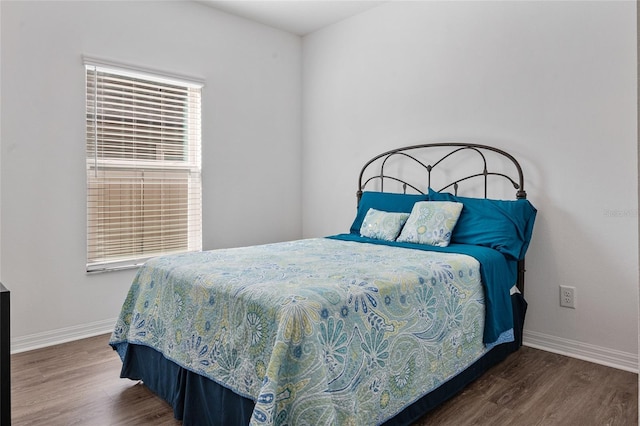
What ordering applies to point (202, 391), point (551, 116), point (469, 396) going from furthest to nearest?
point (551, 116) < point (469, 396) < point (202, 391)

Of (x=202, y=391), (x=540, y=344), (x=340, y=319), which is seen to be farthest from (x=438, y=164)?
(x=202, y=391)

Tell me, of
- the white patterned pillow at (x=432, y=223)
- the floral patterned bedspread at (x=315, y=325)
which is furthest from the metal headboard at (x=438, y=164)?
the floral patterned bedspread at (x=315, y=325)

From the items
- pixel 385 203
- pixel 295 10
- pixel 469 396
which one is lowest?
pixel 469 396

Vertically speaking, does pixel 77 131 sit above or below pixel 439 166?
above

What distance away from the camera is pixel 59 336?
118 inches

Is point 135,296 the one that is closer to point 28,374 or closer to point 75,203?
point 28,374

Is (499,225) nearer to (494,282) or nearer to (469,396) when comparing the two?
(494,282)

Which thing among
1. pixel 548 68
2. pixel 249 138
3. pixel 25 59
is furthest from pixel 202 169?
pixel 548 68

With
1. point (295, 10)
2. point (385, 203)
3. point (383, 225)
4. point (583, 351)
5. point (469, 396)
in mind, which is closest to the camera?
point (469, 396)

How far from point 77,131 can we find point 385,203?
2.32m

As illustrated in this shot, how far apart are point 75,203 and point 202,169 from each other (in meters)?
1.05

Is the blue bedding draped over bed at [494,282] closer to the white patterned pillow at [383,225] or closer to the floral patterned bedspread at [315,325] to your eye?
the floral patterned bedspread at [315,325]

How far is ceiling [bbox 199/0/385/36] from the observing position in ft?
12.2

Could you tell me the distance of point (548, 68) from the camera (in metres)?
2.82
